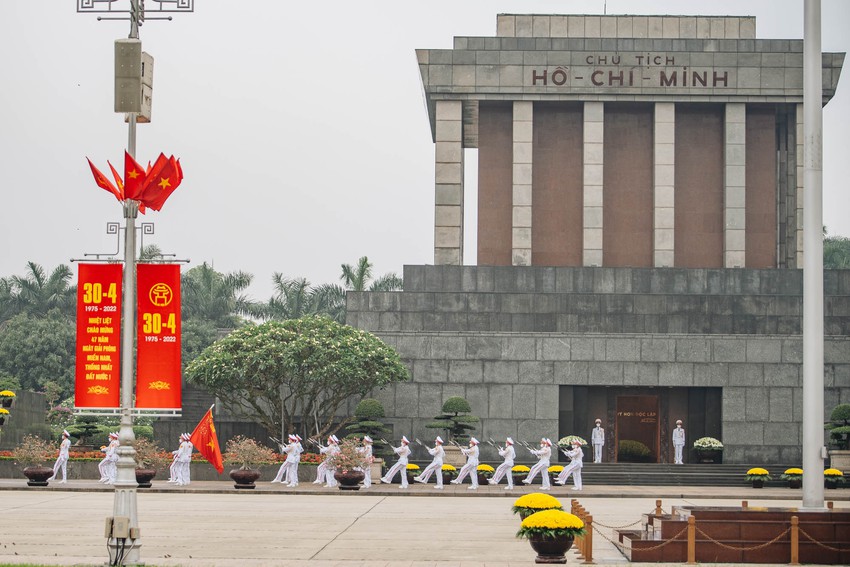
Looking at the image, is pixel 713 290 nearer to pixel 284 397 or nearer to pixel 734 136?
pixel 734 136

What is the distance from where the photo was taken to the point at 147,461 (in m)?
41.0

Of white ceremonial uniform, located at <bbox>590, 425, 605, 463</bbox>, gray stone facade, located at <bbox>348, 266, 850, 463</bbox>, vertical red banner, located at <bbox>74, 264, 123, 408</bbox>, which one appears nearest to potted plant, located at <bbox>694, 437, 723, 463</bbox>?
gray stone facade, located at <bbox>348, 266, 850, 463</bbox>

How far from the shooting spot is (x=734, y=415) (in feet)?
153

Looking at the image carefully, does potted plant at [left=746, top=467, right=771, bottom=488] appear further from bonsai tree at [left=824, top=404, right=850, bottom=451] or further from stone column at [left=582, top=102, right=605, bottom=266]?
stone column at [left=582, top=102, right=605, bottom=266]

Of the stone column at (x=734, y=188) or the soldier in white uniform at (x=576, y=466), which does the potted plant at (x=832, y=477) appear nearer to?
the soldier in white uniform at (x=576, y=466)

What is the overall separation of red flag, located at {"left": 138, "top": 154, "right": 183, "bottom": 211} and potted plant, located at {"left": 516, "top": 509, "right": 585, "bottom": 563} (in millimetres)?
7145

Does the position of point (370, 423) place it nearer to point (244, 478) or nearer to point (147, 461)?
point (244, 478)

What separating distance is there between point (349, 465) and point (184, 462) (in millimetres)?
4890

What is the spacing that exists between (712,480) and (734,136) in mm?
14056

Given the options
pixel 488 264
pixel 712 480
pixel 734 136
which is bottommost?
pixel 712 480

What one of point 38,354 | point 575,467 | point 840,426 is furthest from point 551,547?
point 38,354

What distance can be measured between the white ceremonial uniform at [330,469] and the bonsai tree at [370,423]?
125 inches

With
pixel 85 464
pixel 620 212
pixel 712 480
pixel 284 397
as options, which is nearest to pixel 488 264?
pixel 620 212

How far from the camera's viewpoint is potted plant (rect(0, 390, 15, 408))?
4832cm
